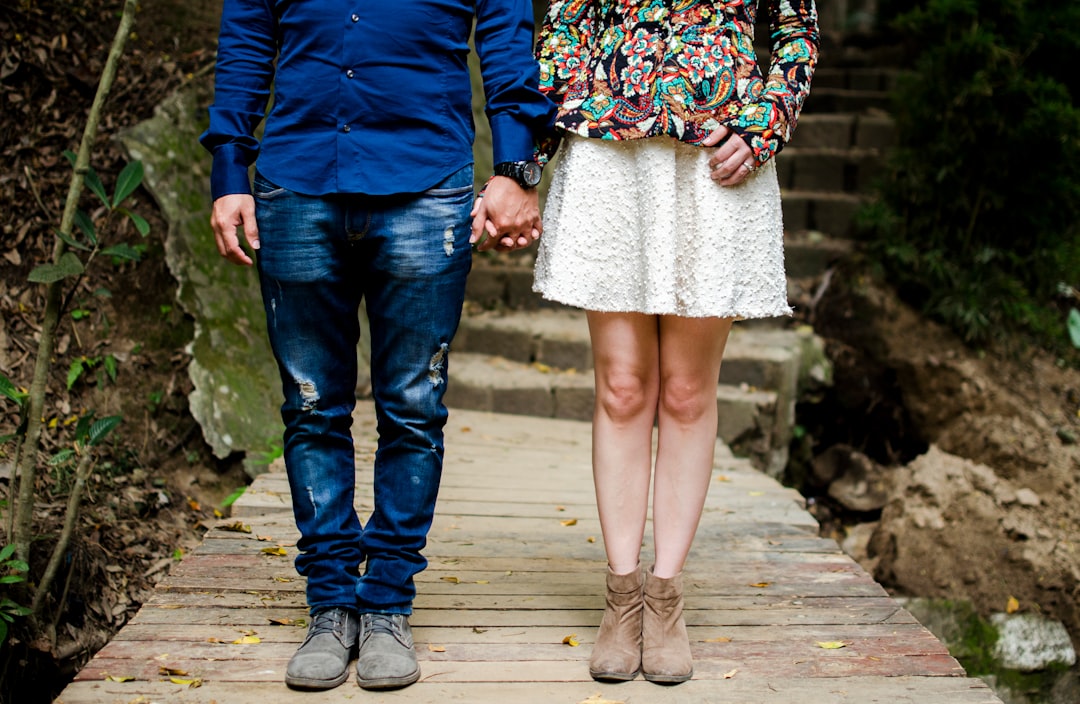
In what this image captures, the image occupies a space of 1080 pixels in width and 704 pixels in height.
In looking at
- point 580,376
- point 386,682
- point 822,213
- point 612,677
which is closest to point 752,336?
point 580,376

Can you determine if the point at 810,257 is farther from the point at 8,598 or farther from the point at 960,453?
the point at 8,598

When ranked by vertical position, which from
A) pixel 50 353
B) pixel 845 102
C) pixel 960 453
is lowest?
pixel 960 453

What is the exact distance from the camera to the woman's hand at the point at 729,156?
1.98 m

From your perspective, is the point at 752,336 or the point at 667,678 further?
the point at 752,336

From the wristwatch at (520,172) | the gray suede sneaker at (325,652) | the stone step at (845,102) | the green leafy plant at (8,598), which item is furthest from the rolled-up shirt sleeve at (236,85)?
the stone step at (845,102)

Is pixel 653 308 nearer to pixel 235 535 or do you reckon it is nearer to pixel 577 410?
pixel 235 535

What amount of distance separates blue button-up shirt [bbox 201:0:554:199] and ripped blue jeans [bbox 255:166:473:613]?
0.06 meters

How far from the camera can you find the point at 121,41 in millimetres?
2627

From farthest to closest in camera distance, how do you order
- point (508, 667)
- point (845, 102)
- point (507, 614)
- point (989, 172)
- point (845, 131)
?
1. point (845, 102)
2. point (845, 131)
3. point (989, 172)
4. point (507, 614)
5. point (508, 667)

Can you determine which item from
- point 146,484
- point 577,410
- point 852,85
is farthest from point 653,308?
point 852,85

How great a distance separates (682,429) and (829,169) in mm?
4425

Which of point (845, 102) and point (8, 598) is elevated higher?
point (845, 102)

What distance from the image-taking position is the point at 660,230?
204 cm

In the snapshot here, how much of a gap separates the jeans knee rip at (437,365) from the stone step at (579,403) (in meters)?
2.70
